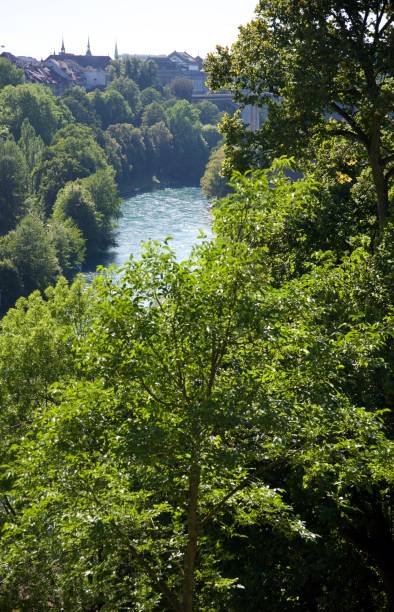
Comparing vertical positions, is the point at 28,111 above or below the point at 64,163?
above

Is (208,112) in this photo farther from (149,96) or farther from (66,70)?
(66,70)

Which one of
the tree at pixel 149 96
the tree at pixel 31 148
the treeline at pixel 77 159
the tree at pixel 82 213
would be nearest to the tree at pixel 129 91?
the treeline at pixel 77 159

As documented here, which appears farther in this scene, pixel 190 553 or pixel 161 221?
pixel 161 221

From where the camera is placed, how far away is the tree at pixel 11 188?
2842 inches

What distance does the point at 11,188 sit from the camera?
73.2 metres

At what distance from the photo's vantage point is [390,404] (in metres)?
13.1

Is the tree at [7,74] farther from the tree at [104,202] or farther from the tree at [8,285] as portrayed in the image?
the tree at [8,285]

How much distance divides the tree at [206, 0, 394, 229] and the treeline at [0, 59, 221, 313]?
42971 mm

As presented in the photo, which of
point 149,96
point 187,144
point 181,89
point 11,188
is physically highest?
point 181,89

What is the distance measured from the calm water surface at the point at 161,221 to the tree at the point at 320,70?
46.4 meters

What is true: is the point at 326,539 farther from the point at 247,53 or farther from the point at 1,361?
the point at 247,53

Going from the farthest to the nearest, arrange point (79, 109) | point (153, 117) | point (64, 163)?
point (153, 117) → point (79, 109) → point (64, 163)

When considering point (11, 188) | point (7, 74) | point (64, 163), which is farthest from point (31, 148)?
point (7, 74)

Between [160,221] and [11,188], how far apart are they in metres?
20.2
